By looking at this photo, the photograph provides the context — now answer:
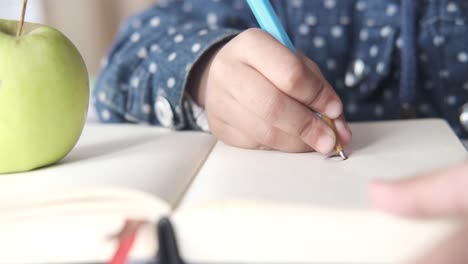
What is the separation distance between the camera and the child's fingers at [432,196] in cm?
30

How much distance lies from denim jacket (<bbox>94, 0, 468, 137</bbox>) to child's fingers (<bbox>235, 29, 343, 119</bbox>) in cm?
15

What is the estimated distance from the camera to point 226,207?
1.09 ft

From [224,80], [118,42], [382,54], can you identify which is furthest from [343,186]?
[118,42]

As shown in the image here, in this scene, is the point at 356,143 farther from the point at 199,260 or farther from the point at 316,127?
the point at 199,260

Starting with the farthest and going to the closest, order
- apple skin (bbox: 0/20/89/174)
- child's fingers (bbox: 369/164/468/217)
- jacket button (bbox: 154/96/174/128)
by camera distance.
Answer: jacket button (bbox: 154/96/174/128) < apple skin (bbox: 0/20/89/174) < child's fingers (bbox: 369/164/468/217)

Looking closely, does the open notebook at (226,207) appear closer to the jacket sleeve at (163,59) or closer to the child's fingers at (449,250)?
the child's fingers at (449,250)

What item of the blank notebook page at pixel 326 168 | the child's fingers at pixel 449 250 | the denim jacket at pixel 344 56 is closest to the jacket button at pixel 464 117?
the denim jacket at pixel 344 56

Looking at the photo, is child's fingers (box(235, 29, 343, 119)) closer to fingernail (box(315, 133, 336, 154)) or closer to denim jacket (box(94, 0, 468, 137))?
fingernail (box(315, 133, 336, 154))

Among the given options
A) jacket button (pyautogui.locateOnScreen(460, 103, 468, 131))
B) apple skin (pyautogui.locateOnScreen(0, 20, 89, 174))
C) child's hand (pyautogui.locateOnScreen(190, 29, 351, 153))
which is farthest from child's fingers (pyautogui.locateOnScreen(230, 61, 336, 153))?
jacket button (pyautogui.locateOnScreen(460, 103, 468, 131))

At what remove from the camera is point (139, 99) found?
0.71 m

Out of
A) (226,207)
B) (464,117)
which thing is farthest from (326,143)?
(464,117)

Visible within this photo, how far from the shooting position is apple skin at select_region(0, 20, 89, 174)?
432 millimetres

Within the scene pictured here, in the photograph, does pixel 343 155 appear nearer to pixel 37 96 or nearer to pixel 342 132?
pixel 342 132

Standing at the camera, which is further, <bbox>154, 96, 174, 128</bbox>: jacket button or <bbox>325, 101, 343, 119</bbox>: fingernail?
<bbox>154, 96, 174, 128</bbox>: jacket button
